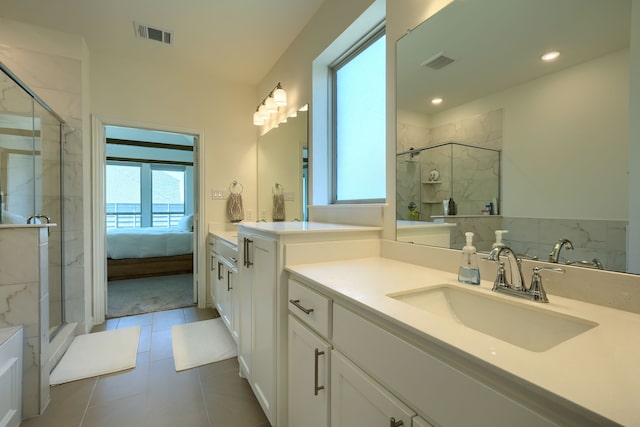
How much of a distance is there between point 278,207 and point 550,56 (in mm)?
2390

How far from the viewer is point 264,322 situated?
144 cm

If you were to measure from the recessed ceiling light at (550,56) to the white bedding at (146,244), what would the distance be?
193 inches

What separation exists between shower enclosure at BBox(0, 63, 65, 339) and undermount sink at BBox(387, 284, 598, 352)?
271 centimetres

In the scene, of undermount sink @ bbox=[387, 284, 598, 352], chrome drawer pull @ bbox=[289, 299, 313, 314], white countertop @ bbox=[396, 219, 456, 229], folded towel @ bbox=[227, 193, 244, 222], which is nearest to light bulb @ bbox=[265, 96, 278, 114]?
folded towel @ bbox=[227, 193, 244, 222]

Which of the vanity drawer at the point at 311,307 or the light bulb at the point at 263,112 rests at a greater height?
the light bulb at the point at 263,112

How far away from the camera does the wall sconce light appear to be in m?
2.60

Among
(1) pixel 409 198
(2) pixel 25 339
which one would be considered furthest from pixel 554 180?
(2) pixel 25 339

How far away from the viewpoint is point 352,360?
863 mm

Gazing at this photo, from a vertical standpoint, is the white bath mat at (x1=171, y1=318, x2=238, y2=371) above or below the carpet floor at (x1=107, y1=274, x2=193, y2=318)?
below

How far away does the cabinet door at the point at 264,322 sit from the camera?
1332mm

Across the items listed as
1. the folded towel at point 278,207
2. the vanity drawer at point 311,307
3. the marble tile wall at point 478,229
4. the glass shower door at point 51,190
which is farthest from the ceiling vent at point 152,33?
the marble tile wall at point 478,229

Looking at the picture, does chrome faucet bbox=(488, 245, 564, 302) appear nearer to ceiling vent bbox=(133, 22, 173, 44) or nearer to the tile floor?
the tile floor

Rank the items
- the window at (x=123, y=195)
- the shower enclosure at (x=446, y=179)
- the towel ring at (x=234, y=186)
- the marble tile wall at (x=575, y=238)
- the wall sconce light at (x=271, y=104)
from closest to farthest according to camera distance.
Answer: the marble tile wall at (x=575, y=238) < the shower enclosure at (x=446, y=179) < the wall sconce light at (x=271, y=104) < the towel ring at (x=234, y=186) < the window at (x=123, y=195)

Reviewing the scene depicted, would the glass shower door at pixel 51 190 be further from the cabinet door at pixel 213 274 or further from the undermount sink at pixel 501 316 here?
the undermount sink at pixel 501 316
